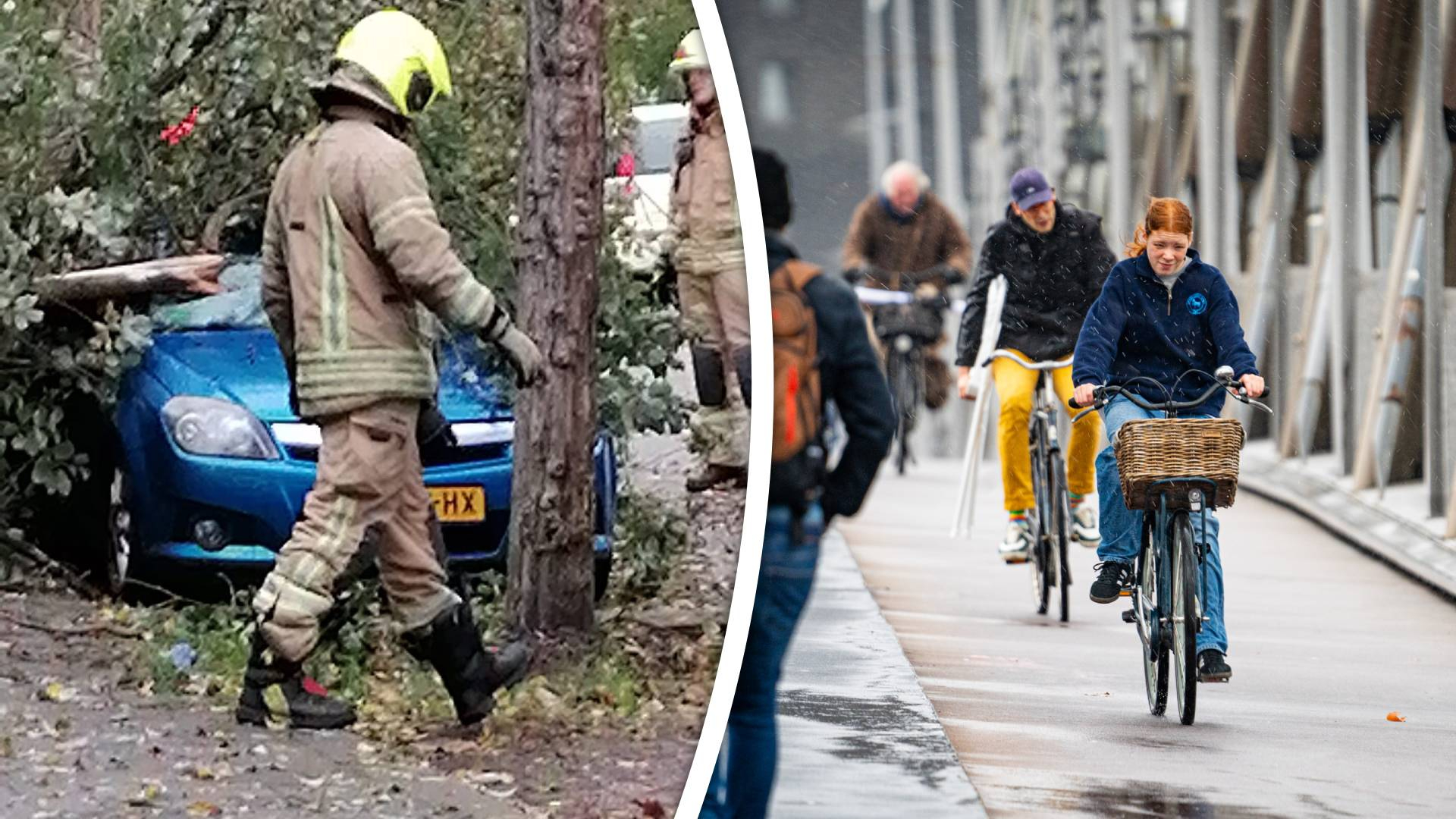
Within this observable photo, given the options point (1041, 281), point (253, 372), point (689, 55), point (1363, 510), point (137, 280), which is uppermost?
point (689, 55)

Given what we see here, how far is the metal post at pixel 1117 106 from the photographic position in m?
5.58

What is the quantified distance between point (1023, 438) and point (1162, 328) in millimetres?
1656

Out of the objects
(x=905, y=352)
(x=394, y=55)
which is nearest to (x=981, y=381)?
(x=394, y=55)

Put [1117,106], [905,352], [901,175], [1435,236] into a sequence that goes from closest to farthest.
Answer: [901,175] → [1117,106] → [1435,236] → [905,352]

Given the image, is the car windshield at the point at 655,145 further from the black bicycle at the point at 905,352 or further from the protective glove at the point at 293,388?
the black bicycle at the point at 905,352

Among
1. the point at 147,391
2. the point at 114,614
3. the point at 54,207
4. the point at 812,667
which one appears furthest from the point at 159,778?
the point at 812,667

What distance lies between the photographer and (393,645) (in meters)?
3.66

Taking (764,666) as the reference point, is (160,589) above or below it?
above

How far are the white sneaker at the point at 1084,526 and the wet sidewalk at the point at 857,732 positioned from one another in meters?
0.55

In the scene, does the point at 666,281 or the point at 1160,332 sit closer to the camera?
the point at 666,281

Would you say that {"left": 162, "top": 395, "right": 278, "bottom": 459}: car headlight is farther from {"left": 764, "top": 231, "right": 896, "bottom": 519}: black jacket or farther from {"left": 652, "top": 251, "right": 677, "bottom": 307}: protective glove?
{"left": 764, "top": 231, "right": 896, "bottom": 519}: black jacket

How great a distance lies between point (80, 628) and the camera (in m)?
3.68

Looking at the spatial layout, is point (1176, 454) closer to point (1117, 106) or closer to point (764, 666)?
point (1117, 106)

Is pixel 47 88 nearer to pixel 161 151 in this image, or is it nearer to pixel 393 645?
pixel 161 151
